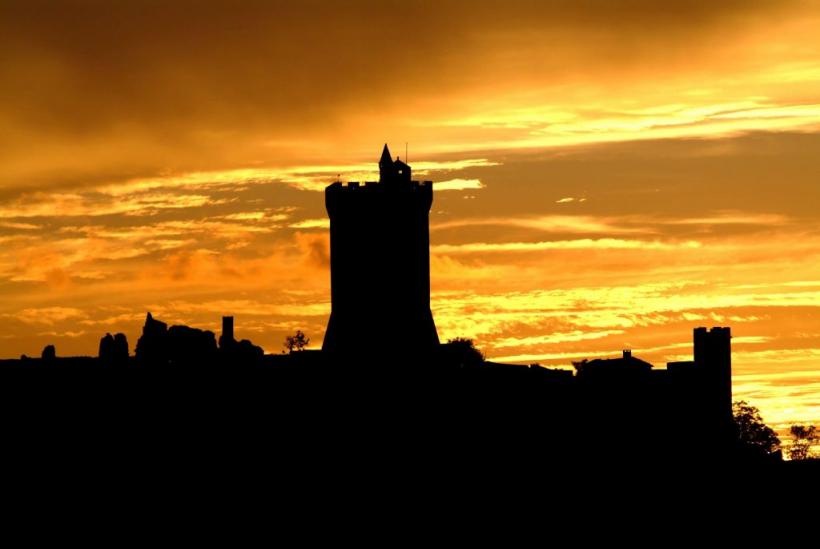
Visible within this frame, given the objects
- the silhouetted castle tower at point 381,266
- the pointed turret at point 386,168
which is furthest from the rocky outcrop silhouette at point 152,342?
the pointed turret at point 386,168

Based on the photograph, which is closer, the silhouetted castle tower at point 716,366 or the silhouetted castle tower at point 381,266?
the silhouetted castle tower at point 716,366

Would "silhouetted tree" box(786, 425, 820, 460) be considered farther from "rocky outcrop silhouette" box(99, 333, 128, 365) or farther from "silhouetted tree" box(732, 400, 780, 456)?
"rocky outcrop silhouette" box(99, 333, 128, 365)

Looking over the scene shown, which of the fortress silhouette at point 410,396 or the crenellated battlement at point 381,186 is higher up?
the crenellated battlement at point 381,186

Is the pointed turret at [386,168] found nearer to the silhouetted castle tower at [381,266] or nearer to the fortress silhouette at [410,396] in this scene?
the silhouetted castle tower at [381,266]

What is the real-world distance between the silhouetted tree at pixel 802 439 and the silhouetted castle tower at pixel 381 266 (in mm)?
23488

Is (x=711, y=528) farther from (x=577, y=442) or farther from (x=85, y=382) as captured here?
(x=85, y=382)

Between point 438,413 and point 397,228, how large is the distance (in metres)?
25.2

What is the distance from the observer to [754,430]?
409 feet

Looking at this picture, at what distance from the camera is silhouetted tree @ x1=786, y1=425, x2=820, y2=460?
130m

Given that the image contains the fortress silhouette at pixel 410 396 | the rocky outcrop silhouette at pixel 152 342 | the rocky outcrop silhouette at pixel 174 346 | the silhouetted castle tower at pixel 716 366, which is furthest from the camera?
the silhouetted castle tower at pixel 716 366

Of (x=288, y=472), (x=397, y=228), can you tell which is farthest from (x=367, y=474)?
(x=397, y=228)

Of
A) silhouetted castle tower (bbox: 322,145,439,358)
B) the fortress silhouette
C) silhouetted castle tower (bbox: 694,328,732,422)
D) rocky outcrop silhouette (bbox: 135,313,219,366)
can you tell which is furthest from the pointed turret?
silhouetted castle tower (bbox: 694,328,732,422)

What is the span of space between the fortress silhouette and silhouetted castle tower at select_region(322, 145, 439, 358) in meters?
7.54

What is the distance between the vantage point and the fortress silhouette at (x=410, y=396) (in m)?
108
